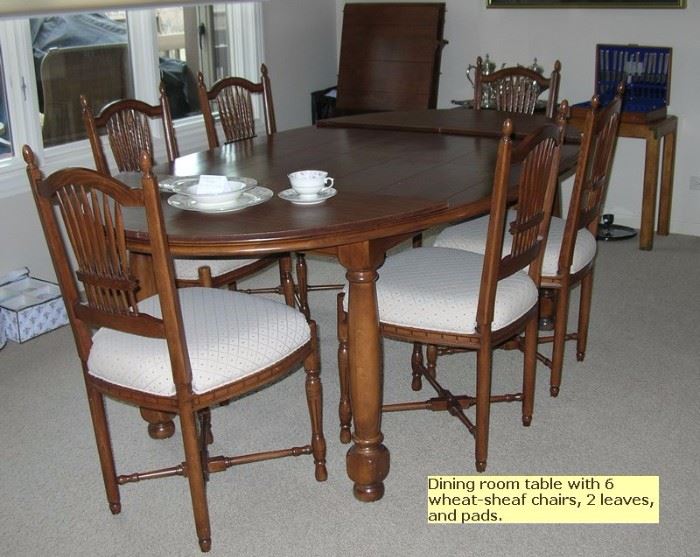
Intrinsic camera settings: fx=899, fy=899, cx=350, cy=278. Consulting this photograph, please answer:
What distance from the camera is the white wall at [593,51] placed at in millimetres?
4332

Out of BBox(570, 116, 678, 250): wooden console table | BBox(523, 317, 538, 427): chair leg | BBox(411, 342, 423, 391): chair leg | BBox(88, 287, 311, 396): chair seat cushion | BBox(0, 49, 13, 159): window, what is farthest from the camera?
BBox(570, 116, 678, 250): wooden console table

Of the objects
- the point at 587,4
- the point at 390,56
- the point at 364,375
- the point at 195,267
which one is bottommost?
the point at 364,375

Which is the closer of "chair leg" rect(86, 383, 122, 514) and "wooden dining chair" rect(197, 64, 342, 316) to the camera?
"chair leg" rect(86, 383, 122, 514)

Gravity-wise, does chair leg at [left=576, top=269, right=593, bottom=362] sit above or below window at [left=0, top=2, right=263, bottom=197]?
below

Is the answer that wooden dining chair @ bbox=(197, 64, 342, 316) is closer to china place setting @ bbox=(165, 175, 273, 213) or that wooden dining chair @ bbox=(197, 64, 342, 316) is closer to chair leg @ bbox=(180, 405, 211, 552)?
china place setting @ bbox=(165, 175, 273, 213)

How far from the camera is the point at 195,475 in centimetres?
208

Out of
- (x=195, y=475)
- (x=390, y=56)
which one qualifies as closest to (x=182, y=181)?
(x=195, y=475)

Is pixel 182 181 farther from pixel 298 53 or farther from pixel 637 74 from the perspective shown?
pixel 637 74

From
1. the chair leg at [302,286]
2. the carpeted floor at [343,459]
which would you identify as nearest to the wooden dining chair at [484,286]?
the carpeted floor at [343,459]

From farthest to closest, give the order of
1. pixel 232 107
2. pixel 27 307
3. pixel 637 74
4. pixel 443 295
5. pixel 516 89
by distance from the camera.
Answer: pixel 637 74, pixel 516 89, pixel 232 107, pixel 27 307, pixel 443 295

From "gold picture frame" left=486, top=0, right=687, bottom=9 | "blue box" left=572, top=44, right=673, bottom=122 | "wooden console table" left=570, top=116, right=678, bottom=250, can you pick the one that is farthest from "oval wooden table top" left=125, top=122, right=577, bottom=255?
"gold picture frame" left=486, top=0, right=687, bottom=9

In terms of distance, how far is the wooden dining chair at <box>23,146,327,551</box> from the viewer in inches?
74.5

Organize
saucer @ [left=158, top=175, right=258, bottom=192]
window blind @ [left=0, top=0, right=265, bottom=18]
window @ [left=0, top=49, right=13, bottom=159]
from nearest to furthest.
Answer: saucer @ [left=158, top=175, right=258, bottom=192], window blind @ [left=0, top=0, right=265, bottom=18], window @ [left=0, top=49, right=13, bottom=159]

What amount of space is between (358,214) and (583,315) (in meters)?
1.25
